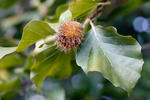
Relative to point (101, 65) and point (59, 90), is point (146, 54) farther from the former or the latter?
point (101, 65)

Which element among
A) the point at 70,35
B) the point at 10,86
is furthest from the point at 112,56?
the point at 10,86

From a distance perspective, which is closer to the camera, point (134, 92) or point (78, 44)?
point (78, 44)

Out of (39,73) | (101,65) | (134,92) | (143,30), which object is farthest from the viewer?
(143,30)

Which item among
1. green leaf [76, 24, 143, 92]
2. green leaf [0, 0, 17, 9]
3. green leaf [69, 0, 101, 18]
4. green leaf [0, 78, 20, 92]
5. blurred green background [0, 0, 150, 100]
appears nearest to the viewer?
green leaf [76, 24, 143, 92]

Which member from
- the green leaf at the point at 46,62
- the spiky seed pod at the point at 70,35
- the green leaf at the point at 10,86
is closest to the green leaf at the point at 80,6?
the spiky seed pod at the point at 70,35

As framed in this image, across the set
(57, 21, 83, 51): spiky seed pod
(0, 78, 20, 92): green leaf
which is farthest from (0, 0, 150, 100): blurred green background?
(57, 21, 83, 51): spiky seed pod

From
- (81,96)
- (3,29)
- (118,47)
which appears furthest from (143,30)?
(118,47)

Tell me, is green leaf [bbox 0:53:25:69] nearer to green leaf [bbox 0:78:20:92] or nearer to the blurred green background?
the blurred green background
